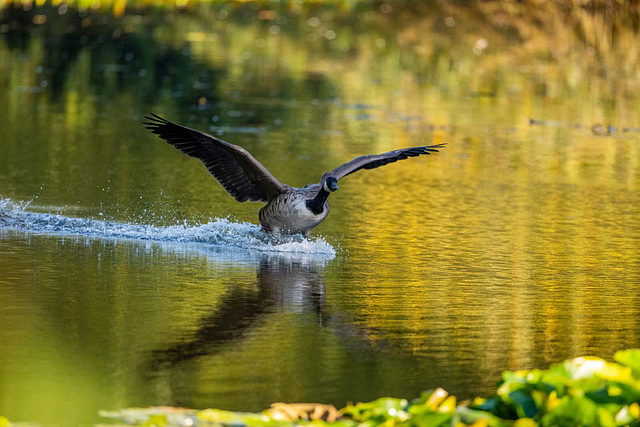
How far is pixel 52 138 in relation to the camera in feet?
51.0

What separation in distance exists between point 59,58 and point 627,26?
1660 centimetres

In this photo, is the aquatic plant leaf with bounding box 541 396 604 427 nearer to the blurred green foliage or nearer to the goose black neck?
the blurred green foliage

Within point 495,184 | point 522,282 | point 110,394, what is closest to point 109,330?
point 110,394

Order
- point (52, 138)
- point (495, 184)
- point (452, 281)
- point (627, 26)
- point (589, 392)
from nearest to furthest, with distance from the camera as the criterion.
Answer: point (589, 392) < point (452, 281) < point (495, 184) < point (52, 138) < point (627, 26)

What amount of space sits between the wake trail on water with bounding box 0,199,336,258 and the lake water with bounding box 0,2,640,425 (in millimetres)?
32

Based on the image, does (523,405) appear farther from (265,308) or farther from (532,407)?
(265,308)

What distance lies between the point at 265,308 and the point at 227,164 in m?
2.89

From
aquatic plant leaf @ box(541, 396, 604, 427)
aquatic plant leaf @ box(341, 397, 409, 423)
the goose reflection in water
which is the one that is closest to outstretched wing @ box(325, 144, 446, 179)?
the goose reflection in water

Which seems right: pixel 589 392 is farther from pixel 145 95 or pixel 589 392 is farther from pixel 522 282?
pixel 145 95

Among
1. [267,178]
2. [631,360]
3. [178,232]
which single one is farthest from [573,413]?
[178,232]

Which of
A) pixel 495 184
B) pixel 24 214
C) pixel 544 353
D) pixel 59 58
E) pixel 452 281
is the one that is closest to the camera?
pixel 544 353

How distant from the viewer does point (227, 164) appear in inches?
427

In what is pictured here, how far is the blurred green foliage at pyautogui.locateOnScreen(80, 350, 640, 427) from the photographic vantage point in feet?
15.8

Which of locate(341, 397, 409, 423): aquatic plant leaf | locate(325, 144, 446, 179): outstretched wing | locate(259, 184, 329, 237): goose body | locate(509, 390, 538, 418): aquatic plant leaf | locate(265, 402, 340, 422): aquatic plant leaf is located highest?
locate(325, 144, 446, 179): outstretched wing
